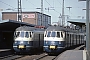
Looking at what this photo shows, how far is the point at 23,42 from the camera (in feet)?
80.8

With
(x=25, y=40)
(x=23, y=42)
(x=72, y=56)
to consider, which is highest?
(x=25, y=40)

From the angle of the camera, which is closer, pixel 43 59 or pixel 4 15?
pixel 43 59

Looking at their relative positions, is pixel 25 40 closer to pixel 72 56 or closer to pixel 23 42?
pixel 23 42

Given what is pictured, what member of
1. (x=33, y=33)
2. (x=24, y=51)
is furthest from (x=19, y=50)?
(x=33, y=33)

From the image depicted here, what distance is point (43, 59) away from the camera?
21.2 m

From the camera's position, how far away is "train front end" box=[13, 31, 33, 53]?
80.4 ft

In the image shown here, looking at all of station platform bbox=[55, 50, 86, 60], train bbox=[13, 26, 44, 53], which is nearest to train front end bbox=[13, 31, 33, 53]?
train bbox=[13, 26, 44, 53]

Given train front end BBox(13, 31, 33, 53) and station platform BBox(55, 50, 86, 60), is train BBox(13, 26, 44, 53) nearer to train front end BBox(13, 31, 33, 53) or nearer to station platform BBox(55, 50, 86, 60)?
train front end BBox(13, 31, 33, 53)

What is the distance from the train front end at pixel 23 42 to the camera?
2452 cm

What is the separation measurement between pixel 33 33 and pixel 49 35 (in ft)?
7.63

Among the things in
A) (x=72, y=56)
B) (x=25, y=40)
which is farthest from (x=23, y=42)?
(x=72, y=56)

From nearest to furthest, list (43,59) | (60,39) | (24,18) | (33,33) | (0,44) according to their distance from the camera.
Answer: (43,59), (60,39), (33,33), (0,44), (24,18)

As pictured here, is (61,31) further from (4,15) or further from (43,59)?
(4,15)

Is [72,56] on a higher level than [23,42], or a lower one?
lower
